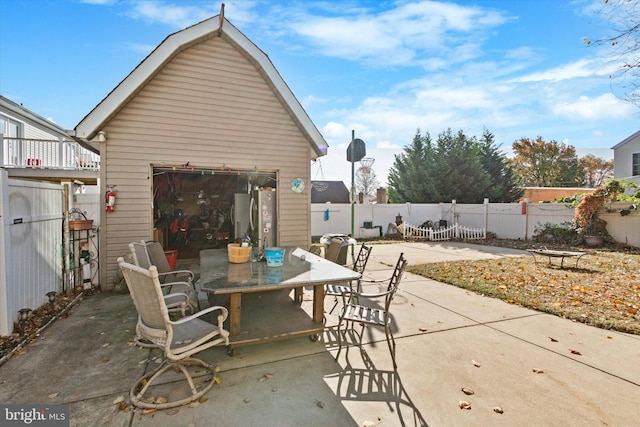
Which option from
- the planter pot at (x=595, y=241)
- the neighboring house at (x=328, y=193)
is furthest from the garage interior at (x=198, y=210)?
the planter pot at (x=595, y=241)

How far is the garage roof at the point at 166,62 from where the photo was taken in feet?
17.7

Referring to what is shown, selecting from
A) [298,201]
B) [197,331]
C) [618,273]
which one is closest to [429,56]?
[298,201]

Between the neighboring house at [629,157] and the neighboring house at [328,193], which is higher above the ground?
the neighboring house at [629,157]

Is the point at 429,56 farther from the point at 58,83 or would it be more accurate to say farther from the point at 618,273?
the point at 58,83

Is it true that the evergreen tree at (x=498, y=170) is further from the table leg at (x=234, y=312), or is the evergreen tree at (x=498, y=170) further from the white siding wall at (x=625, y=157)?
the table leg at (x=234, y=312)

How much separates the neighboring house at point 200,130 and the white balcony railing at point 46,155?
15.4ft

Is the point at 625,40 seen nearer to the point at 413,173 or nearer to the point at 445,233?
the point at 445,233

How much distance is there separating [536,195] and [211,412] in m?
27.1

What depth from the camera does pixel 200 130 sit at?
20.5ft

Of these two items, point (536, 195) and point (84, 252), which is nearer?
point (84, 252)

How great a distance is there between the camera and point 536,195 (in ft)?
74.9

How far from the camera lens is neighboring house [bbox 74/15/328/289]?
5.67 metres

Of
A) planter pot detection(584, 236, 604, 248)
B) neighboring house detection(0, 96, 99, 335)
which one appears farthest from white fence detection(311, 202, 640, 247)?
neighboring house detection(0, 96, 99, 335)

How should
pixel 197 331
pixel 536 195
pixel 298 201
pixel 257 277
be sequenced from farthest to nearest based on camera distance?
pixel 536 195 < pixel 298 201 < pixel 257 277 < pixel 197 331
